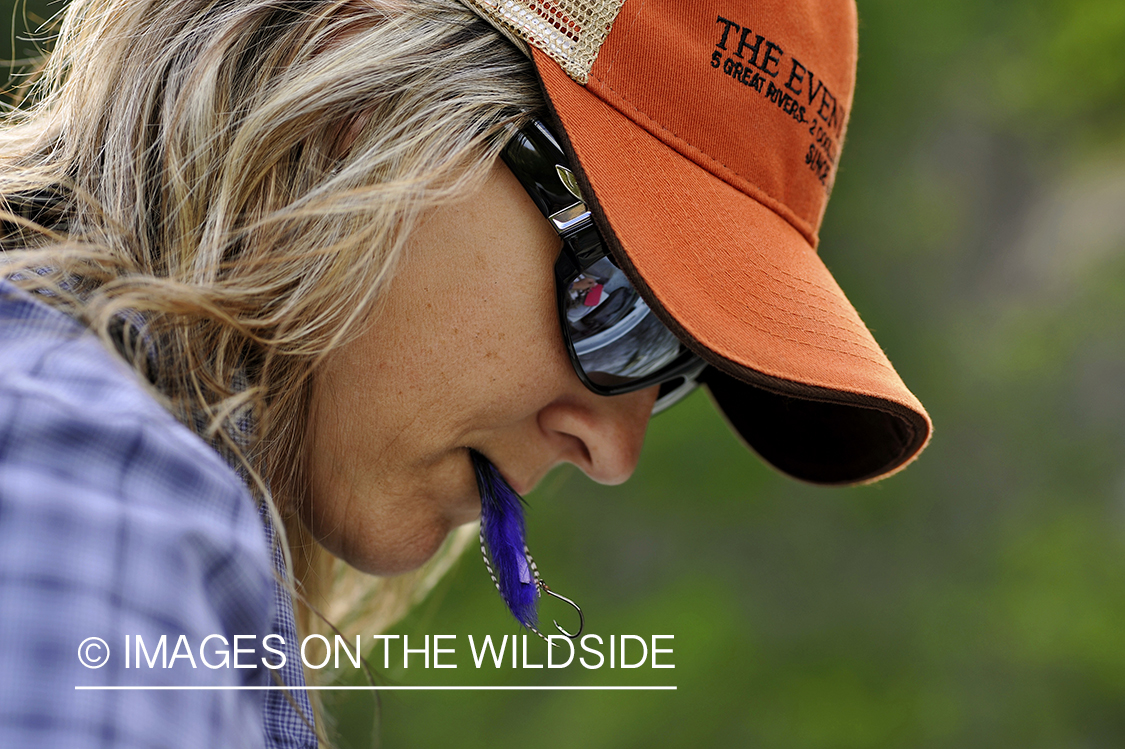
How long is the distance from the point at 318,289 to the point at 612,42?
1.59 feet

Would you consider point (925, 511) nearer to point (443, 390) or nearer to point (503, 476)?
point (503, 476)

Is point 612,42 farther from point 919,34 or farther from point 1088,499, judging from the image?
point 1088,499

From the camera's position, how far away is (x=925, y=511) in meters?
2.89

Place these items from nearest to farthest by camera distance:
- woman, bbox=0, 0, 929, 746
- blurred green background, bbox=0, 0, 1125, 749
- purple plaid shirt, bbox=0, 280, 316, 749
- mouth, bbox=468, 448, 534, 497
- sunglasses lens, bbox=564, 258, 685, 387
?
purple plaid shirt, bbox=0, 280, 316, 749 < woman, bbox=0, 0, 929, 746 < sunglasses lens, bbox=564, 258, 685, 387 < mouth, bbox=468, 448, 534, 497 < blurred green background, bbox=0, 0, 1125, 749

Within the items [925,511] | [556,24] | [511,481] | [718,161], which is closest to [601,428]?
[511,481]

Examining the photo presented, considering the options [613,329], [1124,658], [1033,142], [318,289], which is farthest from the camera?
[1033,142]

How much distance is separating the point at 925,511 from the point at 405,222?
2.55 metres

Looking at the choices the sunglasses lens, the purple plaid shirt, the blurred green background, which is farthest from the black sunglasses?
the blurred green background

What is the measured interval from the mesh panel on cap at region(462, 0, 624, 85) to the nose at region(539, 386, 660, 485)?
487mm

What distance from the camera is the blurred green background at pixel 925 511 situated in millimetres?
2711

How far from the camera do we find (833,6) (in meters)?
1.21

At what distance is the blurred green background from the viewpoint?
2.71m

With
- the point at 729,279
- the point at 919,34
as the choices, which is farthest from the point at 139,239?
the point at 919,34

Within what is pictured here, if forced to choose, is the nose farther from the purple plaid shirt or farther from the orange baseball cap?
the purple plaid shirt
